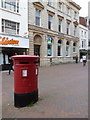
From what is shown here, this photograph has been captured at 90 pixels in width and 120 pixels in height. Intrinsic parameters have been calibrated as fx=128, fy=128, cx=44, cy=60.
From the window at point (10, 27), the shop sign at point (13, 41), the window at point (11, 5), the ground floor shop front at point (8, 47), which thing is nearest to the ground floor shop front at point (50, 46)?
the shop sign at point (13, 41)

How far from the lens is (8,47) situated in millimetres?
13875

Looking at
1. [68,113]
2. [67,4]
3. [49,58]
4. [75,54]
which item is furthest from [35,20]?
[68,113]

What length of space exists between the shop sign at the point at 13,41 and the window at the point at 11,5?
11.3 feet

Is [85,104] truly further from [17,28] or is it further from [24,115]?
[17,28]

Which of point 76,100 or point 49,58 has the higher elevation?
point 49,58

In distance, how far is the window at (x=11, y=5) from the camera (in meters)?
14.1

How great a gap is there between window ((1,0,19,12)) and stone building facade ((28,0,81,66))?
205cm

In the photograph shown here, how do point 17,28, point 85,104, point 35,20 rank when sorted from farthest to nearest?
point 35,20
point 17,28
point 85,104

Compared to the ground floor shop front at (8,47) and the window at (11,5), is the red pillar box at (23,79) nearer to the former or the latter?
the ground floor shop front at (8,47)

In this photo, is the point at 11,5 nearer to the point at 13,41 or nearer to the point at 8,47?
the point at 13,41

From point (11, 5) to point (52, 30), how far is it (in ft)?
26.3

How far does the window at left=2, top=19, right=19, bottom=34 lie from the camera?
14033 mm

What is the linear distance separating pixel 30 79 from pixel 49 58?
16.2 metres

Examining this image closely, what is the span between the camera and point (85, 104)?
4.20 metres
